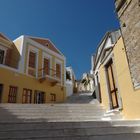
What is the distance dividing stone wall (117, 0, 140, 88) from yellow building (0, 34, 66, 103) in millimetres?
9634

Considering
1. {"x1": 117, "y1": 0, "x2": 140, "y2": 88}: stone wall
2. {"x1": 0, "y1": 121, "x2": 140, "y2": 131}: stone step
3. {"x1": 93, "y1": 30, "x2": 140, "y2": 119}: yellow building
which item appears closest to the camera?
{"x1": 0, "y1": 121, "x2": 140, "y2": 131}: stone step

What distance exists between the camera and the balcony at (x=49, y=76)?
15.7 meters

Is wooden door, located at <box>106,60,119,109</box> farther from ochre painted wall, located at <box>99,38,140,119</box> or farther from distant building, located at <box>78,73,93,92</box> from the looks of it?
distant building, located at <box>78,73,93,92</box>

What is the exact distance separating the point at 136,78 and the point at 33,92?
11.0 metres

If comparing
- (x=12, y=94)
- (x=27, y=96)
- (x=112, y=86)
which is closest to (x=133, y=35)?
(x=112, y=86)

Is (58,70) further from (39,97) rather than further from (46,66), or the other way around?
(39,97)

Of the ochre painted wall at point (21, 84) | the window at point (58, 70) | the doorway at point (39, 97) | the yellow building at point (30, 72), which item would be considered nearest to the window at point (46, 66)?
the yellow building at point (30, 72)

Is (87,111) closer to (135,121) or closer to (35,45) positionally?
(135,121)

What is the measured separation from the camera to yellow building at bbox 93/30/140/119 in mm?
5312

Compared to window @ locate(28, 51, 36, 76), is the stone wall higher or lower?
lower

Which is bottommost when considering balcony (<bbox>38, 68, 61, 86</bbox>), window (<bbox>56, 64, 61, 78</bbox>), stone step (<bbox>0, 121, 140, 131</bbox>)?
stone step (<bbox>0, 121, 140, 131</bbox>)

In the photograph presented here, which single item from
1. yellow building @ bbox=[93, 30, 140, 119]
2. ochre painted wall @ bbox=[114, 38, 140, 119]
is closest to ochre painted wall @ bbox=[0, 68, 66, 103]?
yellow building @ bbox=[93, 30, 140, 119]

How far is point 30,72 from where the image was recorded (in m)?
15.1

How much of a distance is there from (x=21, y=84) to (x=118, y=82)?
9253 mm
